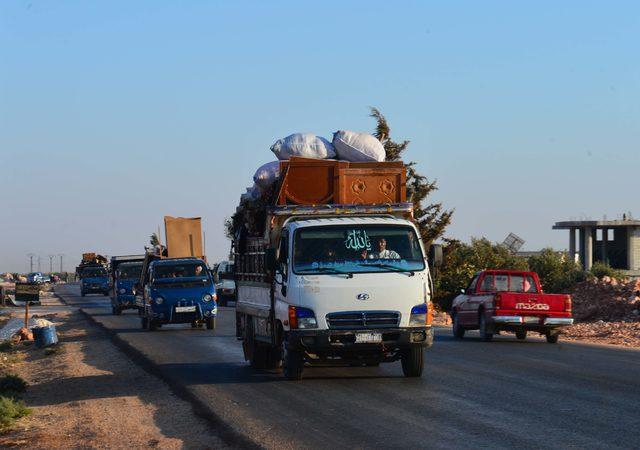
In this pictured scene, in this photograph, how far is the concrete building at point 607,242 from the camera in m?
86.2

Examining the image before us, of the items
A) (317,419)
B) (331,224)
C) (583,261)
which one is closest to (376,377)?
(331,224)

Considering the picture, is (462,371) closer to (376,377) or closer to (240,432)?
(376,377)

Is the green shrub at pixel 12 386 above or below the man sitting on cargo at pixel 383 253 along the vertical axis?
below

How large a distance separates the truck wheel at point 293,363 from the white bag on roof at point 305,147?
319 centimetres

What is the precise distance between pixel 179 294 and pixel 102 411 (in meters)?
18.2

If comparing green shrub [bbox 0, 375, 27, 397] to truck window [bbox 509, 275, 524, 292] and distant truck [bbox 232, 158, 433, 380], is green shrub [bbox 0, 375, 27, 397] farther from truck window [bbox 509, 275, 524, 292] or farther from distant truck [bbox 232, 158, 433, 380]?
truck window [bbox 509, 275, 524, 292]

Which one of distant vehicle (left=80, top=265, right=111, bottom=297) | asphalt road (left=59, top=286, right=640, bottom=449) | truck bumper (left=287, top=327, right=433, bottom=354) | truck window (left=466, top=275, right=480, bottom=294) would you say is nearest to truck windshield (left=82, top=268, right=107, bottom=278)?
distant vehicle (left=80, top=265, right=111, bottom=297)

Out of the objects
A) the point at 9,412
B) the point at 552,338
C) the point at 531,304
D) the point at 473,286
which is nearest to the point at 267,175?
the point at 9,412

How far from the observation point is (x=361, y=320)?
50.1 feet

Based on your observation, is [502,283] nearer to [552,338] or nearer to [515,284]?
[515,284]

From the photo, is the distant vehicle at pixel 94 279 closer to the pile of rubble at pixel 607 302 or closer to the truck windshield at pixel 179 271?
the pile of rubble at pixel 607 302

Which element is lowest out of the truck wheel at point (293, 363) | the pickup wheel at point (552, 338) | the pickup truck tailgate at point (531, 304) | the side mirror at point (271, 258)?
the pickup wheel at point (552, 338)

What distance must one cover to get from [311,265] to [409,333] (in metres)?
1.70

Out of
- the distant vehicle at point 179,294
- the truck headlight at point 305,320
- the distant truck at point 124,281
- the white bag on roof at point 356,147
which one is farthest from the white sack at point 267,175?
the distant truck at point 124,281
